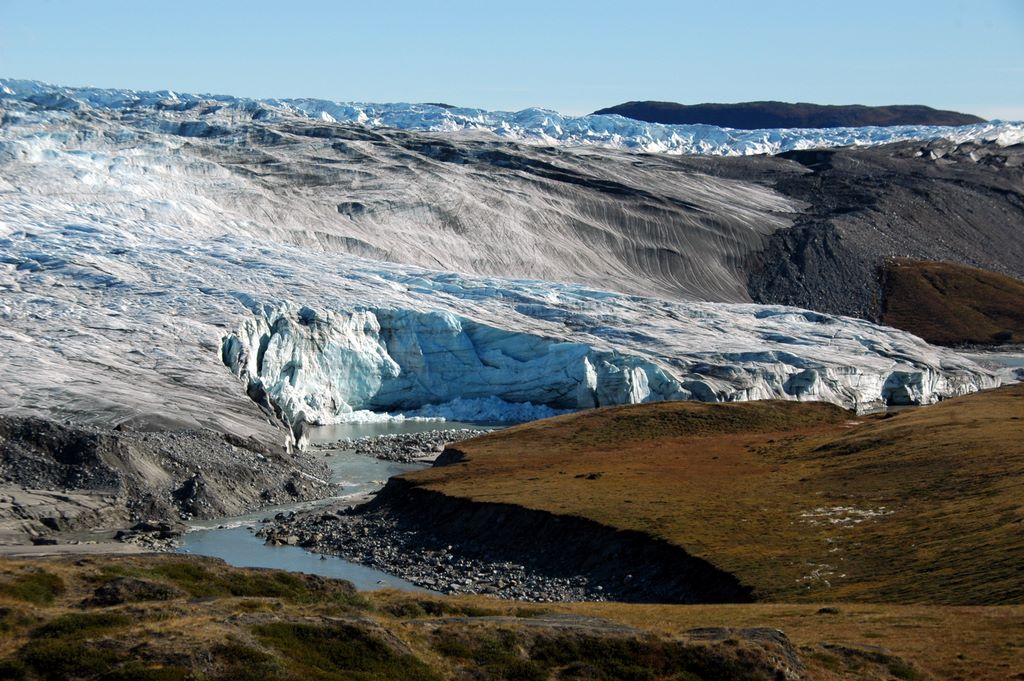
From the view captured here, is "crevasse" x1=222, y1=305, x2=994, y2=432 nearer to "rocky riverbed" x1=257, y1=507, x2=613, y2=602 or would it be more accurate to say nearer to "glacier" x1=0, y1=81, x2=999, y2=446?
"glacier" x1=0, y1=81, x2=999, y2=446

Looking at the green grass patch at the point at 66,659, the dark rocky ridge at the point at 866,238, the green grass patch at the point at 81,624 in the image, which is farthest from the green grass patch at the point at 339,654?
the dark rocky ridge at the point at 866,238

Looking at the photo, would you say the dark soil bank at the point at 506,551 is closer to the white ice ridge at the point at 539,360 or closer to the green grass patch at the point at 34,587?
the green grass patch at the point at 34,587

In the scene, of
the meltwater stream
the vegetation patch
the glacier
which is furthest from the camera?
the glacier

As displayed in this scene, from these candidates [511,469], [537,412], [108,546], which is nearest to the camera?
[108,546]

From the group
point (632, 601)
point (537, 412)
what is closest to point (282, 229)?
point (537, 412)

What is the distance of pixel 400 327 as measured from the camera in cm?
9238

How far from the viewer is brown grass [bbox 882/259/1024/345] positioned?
142 meters

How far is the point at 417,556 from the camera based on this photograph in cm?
4984

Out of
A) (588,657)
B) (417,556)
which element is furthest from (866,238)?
(588,657)

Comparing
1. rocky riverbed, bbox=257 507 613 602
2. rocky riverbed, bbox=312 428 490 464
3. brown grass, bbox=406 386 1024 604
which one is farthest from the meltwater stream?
brown grass, bbox=406 386 1024 604

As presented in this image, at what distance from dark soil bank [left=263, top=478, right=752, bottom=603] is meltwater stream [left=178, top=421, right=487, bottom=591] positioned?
1.01 m

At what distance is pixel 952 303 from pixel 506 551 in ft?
370

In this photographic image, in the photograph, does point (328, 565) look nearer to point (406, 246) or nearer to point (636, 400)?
point (636, 400)

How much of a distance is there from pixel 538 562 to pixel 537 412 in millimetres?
43182
